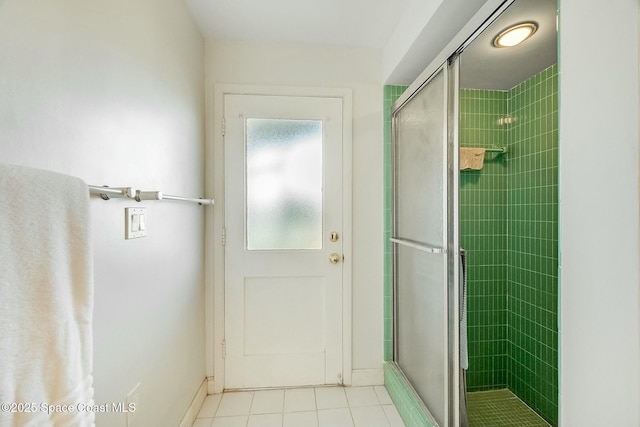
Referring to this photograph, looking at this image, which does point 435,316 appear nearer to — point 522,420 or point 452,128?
point 452,128

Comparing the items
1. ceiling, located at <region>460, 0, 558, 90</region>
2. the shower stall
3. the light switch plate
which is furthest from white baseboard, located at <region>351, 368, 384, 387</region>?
ceiling, located at <region>460, 0, 558, 90</region>

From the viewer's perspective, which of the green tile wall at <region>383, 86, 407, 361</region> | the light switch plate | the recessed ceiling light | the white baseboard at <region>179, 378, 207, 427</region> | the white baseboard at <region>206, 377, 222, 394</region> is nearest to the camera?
the light switch plate

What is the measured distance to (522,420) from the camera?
1.70 metres

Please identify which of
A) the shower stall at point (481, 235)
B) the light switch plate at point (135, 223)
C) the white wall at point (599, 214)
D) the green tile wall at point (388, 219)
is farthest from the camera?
the green tile wall at point (388, 219)

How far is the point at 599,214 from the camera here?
64 centimetres

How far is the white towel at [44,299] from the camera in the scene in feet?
1.55

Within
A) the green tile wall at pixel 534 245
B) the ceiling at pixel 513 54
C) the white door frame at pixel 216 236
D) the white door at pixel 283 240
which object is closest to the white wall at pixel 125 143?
the white door frame at pixel 216 236

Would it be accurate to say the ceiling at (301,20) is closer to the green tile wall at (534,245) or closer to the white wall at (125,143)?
the white wall at (125,143)

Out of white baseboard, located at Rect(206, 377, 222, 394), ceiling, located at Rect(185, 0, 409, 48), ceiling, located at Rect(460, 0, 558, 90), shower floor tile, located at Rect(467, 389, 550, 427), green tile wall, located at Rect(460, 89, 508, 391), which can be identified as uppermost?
ceiling, located at Rect(185, 0, 409, 48)

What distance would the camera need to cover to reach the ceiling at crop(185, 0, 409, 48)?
155 cm

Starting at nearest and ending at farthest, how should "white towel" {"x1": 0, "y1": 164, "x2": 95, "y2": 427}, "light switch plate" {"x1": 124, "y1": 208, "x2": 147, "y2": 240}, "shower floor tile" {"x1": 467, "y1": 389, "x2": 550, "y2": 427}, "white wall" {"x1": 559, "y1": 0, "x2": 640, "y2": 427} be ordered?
1. "white towel" {"x1": 0, "y1": 164, "x2": 95, "y2": 427}
2. "white wall" {"x1": 559, "y1": 0, "x2": 640, "y2": 427}
3. "light switch plate" {"x1": 124, "y1": 208, "x2": 147, "y2": 240}
4. "shower floor tile" {"x1": 467, "y1": 389, "x2": 550, "y2": 427}

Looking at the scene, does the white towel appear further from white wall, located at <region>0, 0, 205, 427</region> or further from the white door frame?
the white door frame

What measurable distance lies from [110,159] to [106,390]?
0.77 m

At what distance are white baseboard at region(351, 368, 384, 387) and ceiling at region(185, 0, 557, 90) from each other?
6.87ft
